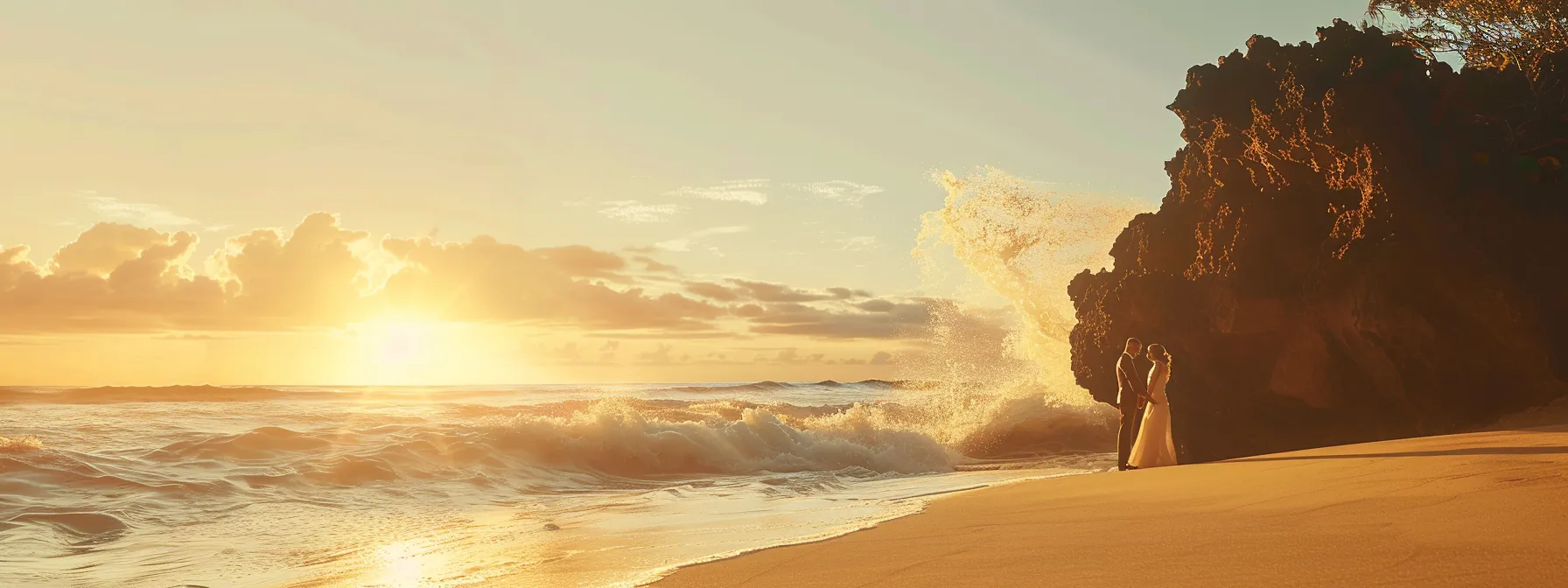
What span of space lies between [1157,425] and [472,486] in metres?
10.3

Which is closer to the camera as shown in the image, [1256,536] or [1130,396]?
[1256,536]

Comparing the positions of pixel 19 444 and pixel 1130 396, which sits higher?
pixel 1130 396

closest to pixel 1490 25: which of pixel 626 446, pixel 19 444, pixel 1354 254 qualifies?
pixel 1354 254

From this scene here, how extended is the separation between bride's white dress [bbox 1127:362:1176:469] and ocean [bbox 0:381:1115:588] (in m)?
2.06

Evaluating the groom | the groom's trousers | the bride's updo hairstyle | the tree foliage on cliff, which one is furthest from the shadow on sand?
the tree foliage on cliff

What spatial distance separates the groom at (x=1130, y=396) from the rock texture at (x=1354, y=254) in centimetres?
→ 149

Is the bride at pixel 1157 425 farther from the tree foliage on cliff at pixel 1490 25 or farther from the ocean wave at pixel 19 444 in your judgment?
the ocean wave at pixel 19 444

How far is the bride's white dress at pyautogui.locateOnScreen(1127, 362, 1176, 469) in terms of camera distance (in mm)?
12094

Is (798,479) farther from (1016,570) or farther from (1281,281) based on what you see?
(1016,570)

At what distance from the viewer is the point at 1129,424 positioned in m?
13.2

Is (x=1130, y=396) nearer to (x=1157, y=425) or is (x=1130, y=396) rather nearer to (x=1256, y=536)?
(x=1157, y=425)

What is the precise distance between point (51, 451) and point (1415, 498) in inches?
680

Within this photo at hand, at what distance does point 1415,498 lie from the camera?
500 cm

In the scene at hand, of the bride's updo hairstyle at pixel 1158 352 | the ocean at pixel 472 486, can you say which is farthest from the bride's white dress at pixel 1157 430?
the ocean at pixel 472 486
